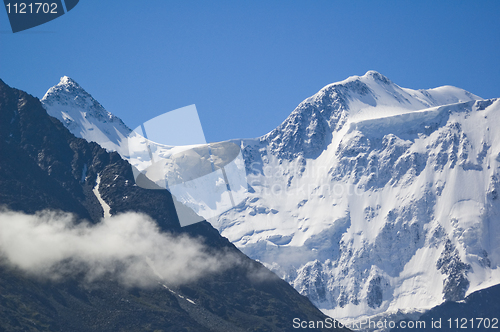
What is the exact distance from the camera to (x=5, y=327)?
192 metres

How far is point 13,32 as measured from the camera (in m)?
200

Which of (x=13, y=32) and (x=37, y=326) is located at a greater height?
(x=13, y=32)

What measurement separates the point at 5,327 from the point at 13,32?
83319 millimetres

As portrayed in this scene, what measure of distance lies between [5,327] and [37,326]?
396 inches

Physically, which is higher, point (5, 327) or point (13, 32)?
point (13, 32)

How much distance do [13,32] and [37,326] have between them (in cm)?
8468

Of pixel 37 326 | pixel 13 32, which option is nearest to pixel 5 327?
pixel 37 326

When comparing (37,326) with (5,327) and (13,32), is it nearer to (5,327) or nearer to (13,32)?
(5,327)

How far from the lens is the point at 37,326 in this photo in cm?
19938
